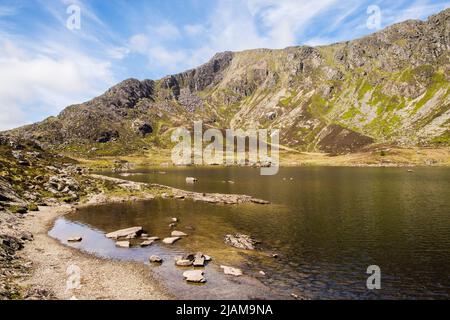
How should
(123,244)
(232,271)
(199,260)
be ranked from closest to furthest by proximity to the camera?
(232,271)
(199,260)
(123,244)

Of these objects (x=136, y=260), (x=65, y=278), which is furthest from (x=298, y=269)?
(x=65, y=278)

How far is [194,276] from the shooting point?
152 feet

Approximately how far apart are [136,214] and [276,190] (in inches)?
2401

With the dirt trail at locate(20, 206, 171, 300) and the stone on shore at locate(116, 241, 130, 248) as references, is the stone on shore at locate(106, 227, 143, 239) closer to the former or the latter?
the stone on shore at locate(116, 241, 130, 248)

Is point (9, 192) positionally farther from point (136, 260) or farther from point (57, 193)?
point (136, 260)

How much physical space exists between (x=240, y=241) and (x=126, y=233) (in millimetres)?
23820

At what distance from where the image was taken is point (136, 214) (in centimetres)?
9275

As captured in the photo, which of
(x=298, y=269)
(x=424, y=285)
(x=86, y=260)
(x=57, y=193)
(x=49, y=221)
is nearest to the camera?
(x=424, y=285)

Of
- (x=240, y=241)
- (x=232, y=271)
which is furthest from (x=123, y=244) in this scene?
(x=232, y=271)

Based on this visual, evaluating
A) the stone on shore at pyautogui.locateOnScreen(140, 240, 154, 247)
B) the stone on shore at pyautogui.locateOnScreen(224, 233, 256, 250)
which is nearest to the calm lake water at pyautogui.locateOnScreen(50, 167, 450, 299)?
the stone on shore at pyautogui.locateOnScreen(224, 233, 256, 250)

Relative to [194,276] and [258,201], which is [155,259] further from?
[258,201]

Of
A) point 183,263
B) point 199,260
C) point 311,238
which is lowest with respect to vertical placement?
point 183,263

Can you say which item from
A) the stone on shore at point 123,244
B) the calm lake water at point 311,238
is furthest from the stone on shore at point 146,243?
the stone on shore at point 123,244

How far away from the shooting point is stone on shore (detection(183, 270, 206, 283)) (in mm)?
45656
